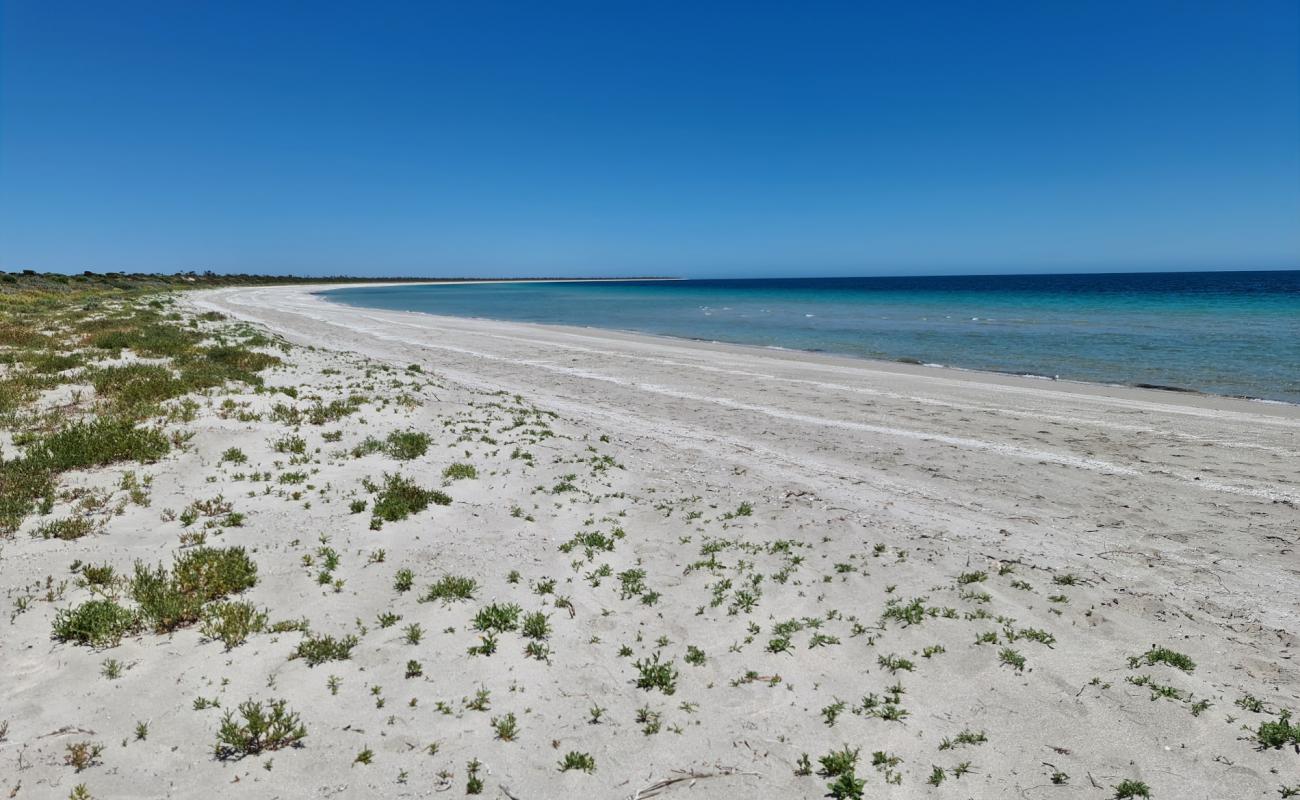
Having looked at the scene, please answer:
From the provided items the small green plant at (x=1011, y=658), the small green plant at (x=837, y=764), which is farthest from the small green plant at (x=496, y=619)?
the small green plant at (x=1011, y=658)

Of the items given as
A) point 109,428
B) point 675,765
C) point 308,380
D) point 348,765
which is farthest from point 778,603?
point 308,380

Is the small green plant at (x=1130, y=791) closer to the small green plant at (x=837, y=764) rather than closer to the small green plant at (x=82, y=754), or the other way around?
Result: the small green plant at (x=837, y=764)

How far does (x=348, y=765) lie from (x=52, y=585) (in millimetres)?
4852

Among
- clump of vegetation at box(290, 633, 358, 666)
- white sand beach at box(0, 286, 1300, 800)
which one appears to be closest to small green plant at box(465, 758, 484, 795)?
white sand beach at box(0, 286, 1300, 800)

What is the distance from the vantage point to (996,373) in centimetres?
2830

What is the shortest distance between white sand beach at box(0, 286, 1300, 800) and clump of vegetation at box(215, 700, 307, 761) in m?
0.13

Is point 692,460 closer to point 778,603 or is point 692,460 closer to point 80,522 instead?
point 778,603

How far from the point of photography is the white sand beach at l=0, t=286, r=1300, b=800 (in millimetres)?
5266

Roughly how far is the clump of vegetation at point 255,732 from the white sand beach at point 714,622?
126 mm

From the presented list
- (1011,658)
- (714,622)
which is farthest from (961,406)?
(714,622)

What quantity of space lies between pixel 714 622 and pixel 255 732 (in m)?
4.64

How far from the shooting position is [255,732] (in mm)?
5234

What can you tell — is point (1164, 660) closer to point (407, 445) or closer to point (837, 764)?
point (837, 764)

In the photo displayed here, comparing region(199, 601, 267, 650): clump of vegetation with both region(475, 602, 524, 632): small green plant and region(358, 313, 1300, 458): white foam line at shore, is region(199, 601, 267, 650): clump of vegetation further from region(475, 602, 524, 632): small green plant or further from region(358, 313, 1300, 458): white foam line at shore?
region(358, 313, 1300, 458): white foam line at shore
